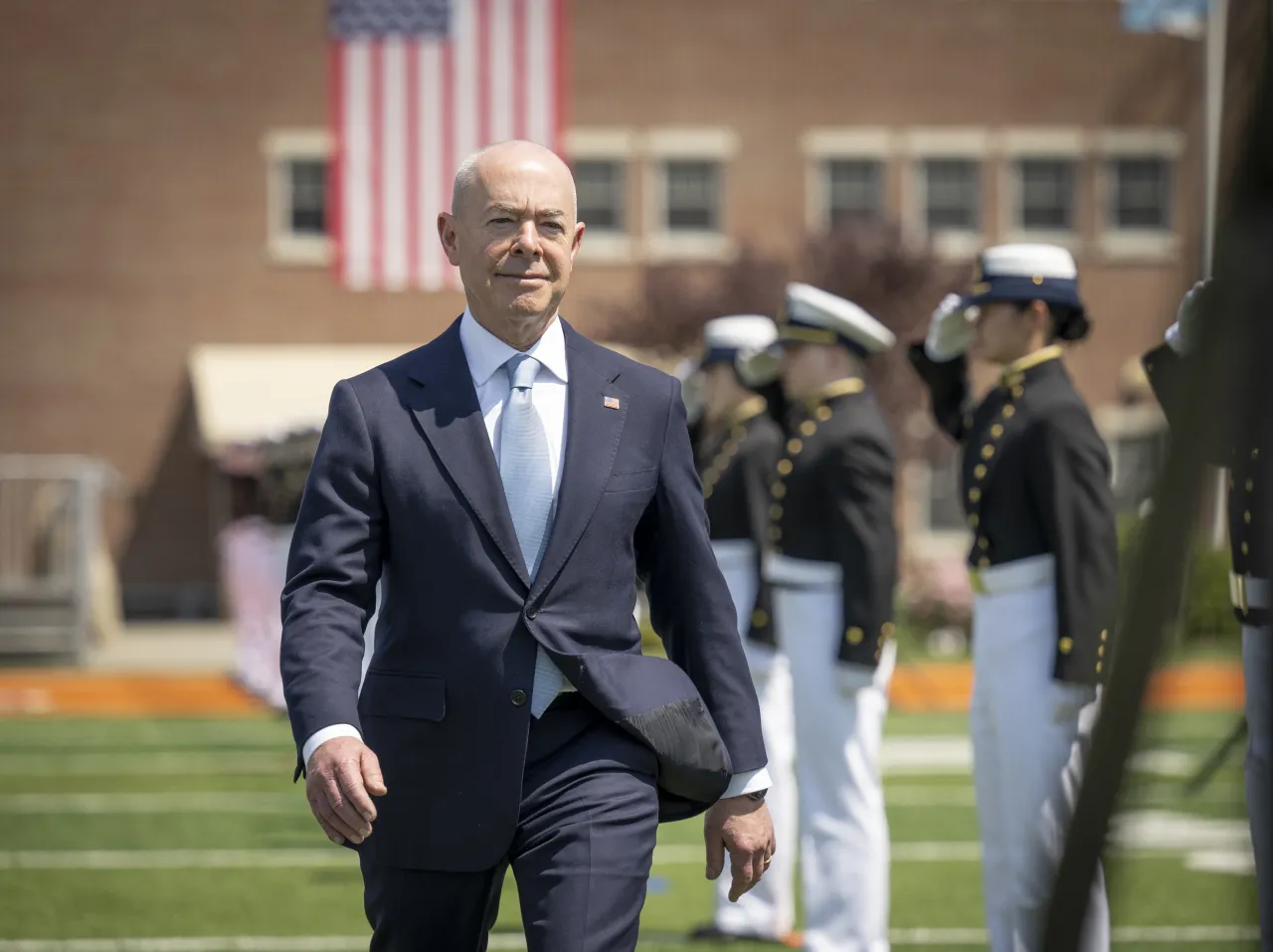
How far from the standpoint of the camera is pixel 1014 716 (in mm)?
5176

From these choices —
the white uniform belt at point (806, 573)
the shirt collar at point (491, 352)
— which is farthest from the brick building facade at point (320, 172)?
the shirt collar at point (491, 352)

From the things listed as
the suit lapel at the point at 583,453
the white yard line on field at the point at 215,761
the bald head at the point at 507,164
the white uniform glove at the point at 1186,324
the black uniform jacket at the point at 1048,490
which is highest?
the bald head at the point at 507,164

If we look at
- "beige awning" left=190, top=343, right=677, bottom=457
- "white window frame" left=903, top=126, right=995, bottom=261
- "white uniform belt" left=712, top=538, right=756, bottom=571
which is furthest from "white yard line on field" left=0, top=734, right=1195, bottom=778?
"white window frame" left=903, top=126, right=995, bottom=261

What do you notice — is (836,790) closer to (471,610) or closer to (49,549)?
(471,610)

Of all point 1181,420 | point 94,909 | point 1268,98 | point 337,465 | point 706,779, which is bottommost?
point 94,909

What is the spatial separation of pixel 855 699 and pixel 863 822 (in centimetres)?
37

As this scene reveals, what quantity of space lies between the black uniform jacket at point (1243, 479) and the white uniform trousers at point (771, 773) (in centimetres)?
568

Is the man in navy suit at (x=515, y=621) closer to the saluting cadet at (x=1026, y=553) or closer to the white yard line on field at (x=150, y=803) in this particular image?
the saluting cadet at (x=1026, y=553)

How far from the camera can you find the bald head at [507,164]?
3.47 meters

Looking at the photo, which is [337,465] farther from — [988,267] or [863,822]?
[863,822]

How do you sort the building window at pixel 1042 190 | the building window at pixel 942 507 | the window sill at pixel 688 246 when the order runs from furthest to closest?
1. the building window at pixel 942 507
2. the building window at pixel 1042 190
3. the window sill at pixel 688 246

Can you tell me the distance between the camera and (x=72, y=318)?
99.7 feet

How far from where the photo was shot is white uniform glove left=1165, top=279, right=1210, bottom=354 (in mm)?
957

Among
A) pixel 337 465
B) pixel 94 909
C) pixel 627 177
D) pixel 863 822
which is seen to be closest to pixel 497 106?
pixel 94 909
